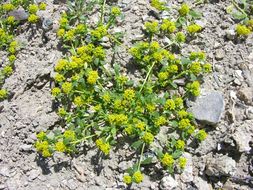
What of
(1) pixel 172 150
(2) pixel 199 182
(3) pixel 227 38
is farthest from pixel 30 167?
(3) pixel 227 38

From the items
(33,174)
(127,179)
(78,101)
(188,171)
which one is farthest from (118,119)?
(33,174)

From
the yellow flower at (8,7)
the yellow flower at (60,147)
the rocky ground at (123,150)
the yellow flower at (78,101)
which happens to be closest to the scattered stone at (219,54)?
the rocky ground at (123,150)

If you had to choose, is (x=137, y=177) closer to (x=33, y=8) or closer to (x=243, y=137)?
(x=243, y=137)

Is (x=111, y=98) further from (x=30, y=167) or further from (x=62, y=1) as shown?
(x=62, y=1)

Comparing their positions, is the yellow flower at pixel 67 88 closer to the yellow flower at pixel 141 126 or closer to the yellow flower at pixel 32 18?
the yellow flower at pixel 141 126

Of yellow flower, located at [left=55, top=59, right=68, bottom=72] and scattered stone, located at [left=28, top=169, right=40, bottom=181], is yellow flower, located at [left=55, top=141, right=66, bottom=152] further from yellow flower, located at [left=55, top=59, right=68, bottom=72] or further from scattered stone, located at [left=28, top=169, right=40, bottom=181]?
yellow flower, located at [left=55, top=59, right=68, bottom=72]

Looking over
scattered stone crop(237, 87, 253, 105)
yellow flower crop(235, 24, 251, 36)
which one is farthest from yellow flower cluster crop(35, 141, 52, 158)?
yellow flower crop(235, 24, 251, 36)
